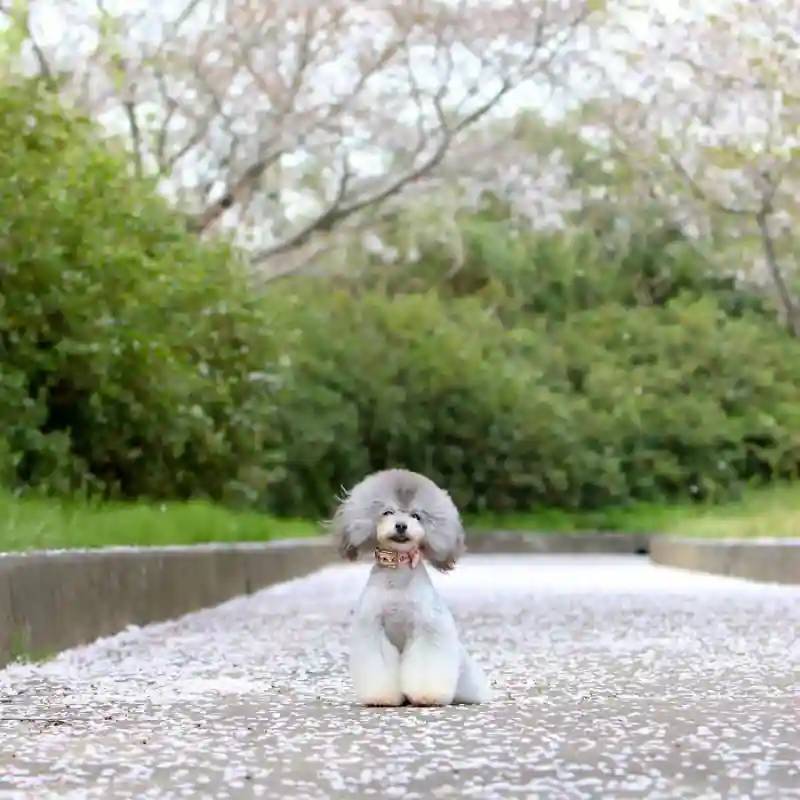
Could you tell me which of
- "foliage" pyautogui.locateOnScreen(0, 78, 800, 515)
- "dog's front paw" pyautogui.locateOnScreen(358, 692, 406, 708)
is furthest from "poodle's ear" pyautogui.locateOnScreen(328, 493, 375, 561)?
"foliage" pyautogui.locateOnScreen(0, 78, 800, 515)

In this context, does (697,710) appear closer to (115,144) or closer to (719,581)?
(719,581)

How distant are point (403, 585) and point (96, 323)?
31.9ft

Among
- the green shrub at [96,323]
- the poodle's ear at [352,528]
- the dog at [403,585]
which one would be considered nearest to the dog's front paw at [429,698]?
the dog at [403,585]

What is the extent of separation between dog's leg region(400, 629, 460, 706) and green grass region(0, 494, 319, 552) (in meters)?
3.78

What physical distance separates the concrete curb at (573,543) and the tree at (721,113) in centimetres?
535

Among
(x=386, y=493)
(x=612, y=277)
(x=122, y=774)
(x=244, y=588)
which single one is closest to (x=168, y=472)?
(x=244, y=588)

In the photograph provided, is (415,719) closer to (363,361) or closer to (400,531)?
(400,531)

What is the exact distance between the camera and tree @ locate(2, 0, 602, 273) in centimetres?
2803

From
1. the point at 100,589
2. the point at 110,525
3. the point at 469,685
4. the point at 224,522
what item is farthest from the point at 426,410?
the point at 469,685

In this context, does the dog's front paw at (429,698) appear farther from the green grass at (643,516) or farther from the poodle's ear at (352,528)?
the green grass at (643,516)

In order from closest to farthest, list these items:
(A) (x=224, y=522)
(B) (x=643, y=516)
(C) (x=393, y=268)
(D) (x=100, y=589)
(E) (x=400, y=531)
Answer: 1. (E) (x=400, y=531)
2. (D) (x=100, y=589)
3. (A) (x=224, y=522)
4. (B) (x=643, y=516)
5. (C) (x=393, y=268)

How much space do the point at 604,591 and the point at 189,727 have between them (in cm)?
1161

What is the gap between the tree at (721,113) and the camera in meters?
32.2

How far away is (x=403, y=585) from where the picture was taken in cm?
690
